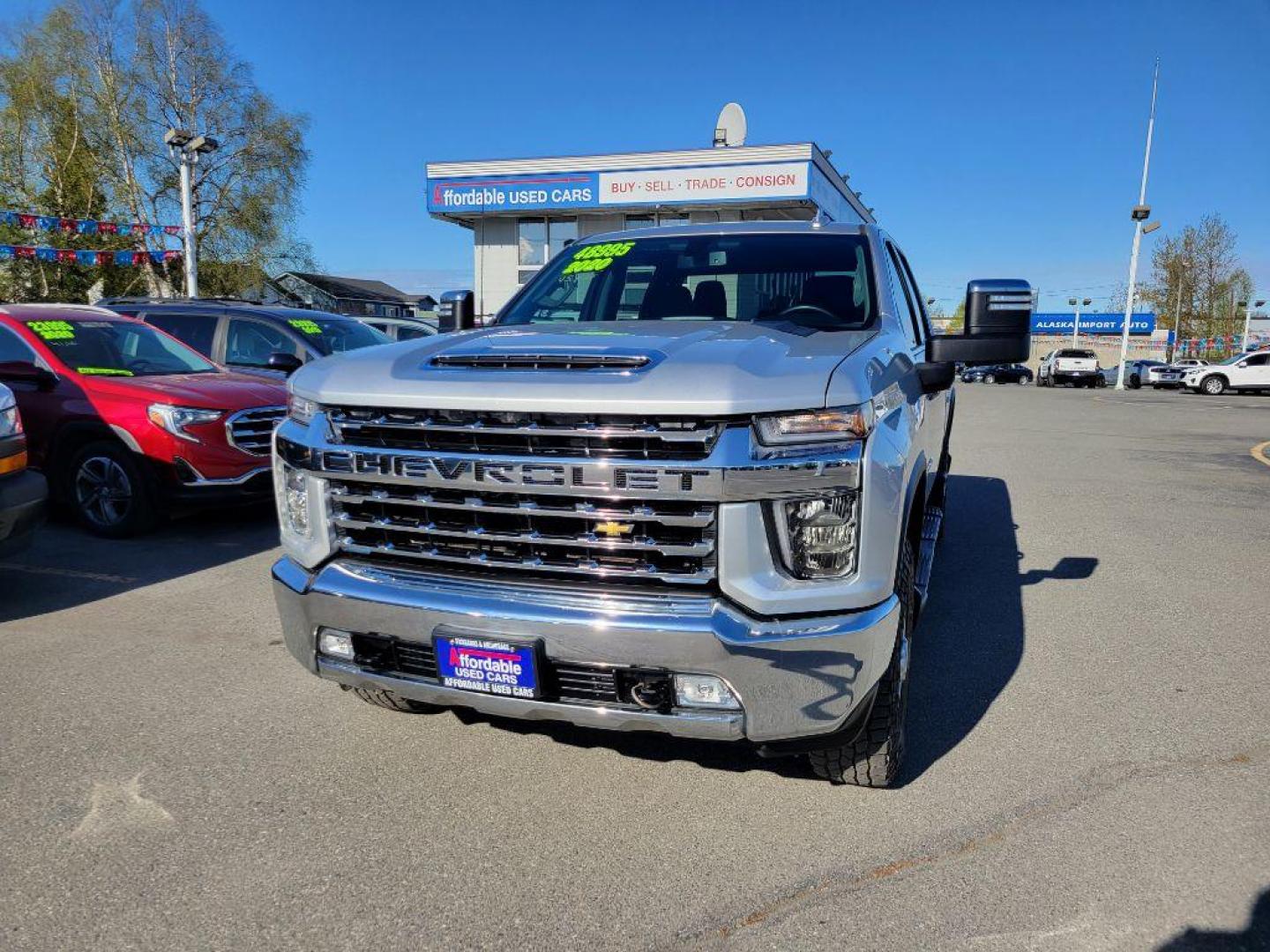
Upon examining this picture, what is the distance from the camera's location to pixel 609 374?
2.42 meters

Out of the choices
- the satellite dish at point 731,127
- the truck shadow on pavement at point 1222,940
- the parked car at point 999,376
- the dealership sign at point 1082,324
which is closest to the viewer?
the truck shadow on pavement at point 1222,940

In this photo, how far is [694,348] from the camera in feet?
8.59

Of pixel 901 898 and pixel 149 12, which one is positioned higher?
pixel 149 12

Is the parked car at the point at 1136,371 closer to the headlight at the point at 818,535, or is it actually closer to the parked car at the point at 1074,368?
the parked car at the point at 1074,368

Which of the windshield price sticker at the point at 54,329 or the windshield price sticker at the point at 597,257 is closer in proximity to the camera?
the windshield price sticker at the point at 597,257

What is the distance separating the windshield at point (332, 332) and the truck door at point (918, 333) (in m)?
5.47

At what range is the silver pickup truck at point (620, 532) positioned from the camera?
2.29m

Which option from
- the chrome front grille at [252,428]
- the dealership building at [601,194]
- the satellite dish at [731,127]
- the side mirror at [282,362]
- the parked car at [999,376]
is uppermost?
the satellite dish at [731,127]

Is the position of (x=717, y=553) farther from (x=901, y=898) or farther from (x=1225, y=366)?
(x=1225, y=366)

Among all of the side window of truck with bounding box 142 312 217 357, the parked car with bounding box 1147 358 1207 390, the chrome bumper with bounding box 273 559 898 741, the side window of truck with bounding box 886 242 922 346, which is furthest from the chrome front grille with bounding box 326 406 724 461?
the parked car with bounding box 1147 358 1207 390

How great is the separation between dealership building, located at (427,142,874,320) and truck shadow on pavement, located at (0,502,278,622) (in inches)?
842

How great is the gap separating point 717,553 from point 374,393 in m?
1.15

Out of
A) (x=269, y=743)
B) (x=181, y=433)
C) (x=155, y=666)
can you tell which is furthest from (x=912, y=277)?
(x=181, y=433)

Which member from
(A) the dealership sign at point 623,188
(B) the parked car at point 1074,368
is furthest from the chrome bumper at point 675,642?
(B) the parked car at point 1074,368
